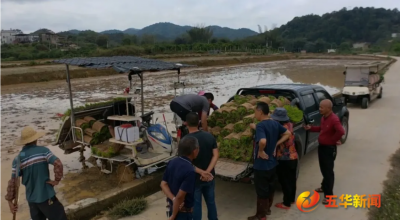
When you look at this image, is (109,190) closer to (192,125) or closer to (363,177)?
(192,125)

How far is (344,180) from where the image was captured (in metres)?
5.96

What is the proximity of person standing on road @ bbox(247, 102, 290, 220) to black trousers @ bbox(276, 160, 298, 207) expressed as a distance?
42 cm

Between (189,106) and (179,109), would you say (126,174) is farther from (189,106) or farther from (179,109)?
(189,106)

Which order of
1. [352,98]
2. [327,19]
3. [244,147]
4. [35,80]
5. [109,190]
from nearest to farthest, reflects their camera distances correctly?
[244,147] → [109,190] → [352,98] → [35,80] → [327,19]

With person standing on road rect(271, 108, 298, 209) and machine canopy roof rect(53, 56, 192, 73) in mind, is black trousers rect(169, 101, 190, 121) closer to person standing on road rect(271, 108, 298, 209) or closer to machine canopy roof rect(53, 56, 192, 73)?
machine canopy roof rect(53, 56, 192, 73)

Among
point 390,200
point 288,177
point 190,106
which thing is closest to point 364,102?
point 390,200

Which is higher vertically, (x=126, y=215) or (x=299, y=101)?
(x=299, y=101)

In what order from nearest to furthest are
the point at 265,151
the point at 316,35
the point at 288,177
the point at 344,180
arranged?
the point at 265,151 → the point at 288,177 → the point at 344,180 → the point at 316,35

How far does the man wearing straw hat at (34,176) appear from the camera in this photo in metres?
3.68

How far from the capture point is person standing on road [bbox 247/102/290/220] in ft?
13.7

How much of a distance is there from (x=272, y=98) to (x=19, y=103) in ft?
51.5

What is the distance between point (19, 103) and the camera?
56.9 ft

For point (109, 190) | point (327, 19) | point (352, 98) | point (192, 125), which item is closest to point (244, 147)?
point (192, 125)

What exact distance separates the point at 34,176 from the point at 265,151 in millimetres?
2865
